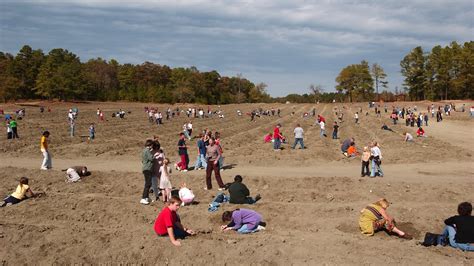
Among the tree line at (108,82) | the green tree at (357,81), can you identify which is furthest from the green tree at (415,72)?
the tree line at (108,82)

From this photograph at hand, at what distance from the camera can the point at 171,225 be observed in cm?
959

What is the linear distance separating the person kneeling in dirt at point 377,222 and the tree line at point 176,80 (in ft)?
261

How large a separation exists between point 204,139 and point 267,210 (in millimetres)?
6850

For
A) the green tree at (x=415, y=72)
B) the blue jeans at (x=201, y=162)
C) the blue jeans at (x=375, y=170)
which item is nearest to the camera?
the blue jeans at (x=375, y=170)

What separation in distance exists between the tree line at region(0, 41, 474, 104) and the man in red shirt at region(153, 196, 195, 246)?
77.4 metres

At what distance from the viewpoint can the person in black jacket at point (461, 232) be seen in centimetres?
932

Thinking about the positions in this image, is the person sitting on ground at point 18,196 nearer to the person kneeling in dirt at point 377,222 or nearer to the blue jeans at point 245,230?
the blue jeans at point 245,230

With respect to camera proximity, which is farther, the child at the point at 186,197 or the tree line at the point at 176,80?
the tree line at the point at 176,80

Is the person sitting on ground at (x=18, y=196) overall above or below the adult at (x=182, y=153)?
below

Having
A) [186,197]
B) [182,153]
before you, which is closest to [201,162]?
[182,153]

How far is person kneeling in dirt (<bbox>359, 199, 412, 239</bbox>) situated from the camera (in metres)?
10.4

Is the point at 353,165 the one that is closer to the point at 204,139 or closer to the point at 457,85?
the point at 204,139

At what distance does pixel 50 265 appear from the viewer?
917 cm

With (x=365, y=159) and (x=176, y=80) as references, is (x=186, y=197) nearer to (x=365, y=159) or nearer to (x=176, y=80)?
(x=365, y=159)
